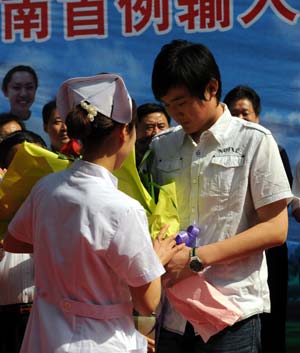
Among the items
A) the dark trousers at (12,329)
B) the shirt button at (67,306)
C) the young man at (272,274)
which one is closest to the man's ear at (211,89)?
the shirt button at (67,306)

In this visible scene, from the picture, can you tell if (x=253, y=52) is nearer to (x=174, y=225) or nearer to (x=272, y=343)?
(x=272, y=343)

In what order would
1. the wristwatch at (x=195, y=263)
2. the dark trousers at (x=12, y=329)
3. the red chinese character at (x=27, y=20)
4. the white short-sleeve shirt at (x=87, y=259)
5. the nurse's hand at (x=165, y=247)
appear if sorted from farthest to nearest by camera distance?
1. the red chinese character at (x=27, y=20)
2. the dark trousers at (x=12, y=329)
3. the wristwatch at (x=195, y=263)
4. the nurse's hand at (x=165, y=247)
5. the white short-sleeve shirt at (x=87, y=259)

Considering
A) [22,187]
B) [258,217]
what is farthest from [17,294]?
→ [258,217]

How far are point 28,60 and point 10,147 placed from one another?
1121mm

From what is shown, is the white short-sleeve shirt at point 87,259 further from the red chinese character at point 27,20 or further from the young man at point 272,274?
the red chinese character at point 27,20

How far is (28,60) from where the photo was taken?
4.91 m

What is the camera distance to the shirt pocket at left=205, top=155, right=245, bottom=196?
99.8 inches

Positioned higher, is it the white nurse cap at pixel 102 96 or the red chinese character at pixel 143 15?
the red chinese character at pixel 143 15

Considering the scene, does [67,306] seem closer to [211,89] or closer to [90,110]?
[90,110]

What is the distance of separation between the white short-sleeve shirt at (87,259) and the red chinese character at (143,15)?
8.90 ft

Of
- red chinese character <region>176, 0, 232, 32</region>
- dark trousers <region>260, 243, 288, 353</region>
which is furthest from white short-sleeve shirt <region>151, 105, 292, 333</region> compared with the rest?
red chinese character <region>176, 0, 232, 32</region>

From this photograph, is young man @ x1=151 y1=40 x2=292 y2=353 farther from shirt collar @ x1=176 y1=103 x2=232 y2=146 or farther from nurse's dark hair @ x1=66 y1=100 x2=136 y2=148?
nurse's dark hair @ x1=66 y1=100 x2=136 y2=148

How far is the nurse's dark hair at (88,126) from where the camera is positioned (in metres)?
2.14

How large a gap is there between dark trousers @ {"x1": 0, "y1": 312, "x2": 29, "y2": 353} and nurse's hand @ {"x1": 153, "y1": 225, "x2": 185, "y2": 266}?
1.33m
